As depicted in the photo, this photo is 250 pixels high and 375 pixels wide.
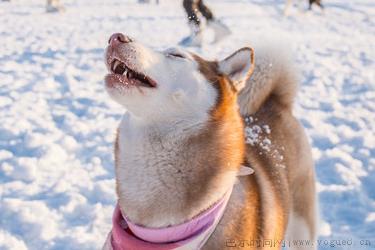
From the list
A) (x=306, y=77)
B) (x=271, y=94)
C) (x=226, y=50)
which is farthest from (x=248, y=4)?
(x=271, y=94)

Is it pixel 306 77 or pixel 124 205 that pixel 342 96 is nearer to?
pixel 306 77

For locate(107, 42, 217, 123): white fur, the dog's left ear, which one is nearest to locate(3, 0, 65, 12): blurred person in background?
the dog's left ear

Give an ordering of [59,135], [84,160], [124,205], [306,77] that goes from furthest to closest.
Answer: [306,77]
[59,135]
[84,160]
[124,205]

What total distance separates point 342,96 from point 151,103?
502 centimetres

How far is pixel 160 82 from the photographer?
1988 millimetres

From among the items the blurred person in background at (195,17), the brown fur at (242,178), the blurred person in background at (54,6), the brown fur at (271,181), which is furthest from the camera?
the blurred person in background at (54,6)

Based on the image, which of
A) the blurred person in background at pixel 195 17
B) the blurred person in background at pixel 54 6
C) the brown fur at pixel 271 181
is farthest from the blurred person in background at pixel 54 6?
the brown fur at pixel 271 181

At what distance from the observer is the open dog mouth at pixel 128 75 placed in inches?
76.3

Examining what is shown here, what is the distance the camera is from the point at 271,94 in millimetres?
3211

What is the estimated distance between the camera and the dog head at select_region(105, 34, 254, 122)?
1935 millimetres

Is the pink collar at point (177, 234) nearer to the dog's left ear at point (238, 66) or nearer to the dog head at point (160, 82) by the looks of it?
the dog head at point (160, 82)

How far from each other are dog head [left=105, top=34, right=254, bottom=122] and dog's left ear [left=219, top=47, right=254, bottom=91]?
10 centimetres

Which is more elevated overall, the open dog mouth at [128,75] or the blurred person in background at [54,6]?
the open dog mouth at [128,75]

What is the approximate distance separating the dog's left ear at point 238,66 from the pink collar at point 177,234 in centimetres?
58
